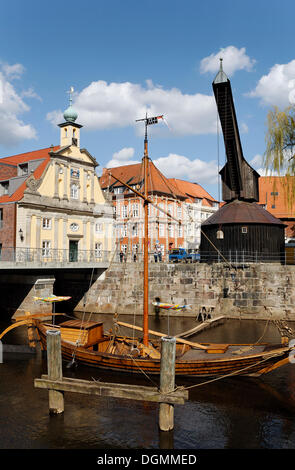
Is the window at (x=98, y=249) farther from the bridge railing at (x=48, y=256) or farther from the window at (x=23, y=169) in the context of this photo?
the window at (x=23, y=169)

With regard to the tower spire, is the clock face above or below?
below

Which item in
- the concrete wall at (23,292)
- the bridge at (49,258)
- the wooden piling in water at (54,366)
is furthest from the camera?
the concrete wall at (23,292)

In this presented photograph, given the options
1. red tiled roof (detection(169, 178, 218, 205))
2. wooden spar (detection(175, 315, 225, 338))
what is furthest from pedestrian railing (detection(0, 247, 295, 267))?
red tiled roof (detection(169, 178, 218, 205))

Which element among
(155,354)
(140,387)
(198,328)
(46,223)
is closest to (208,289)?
(198,328)

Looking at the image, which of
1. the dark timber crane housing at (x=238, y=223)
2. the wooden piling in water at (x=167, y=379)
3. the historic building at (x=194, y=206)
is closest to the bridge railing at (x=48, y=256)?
the dark timber crane housing at (x=238, y=223)

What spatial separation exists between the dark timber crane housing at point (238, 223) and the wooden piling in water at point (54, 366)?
75.5 ft

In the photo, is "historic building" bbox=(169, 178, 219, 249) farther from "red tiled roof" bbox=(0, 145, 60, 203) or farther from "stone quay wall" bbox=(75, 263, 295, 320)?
"stone quay wall" bbox=(75, 263, 295, 320)

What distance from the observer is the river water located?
436 inches

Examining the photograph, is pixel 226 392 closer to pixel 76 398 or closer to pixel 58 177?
pixel 76 398

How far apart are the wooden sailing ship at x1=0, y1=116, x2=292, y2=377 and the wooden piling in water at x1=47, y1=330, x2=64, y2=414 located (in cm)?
388

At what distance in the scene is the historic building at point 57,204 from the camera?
111 feet

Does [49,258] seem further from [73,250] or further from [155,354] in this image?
[155,354]

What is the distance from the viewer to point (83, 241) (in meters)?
40.3
